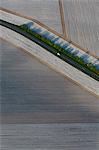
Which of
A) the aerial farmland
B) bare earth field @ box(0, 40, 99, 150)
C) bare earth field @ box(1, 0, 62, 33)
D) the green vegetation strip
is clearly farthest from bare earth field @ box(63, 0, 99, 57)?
bare earth field @ box(0, 40, 99, 150)

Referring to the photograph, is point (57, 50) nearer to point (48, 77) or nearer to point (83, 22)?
point (48, 77)

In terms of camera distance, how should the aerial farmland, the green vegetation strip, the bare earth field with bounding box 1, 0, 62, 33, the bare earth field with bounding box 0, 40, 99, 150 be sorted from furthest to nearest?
1. the bare earth field with bounding box 1, 0, 62, 33
2. the green vegetation strip
3. the aerial farmland
4. the bare earth field with bounding box 0, 40, 99, 150

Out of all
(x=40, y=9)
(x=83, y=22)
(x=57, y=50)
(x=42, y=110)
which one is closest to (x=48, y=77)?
(x=57, y=50)

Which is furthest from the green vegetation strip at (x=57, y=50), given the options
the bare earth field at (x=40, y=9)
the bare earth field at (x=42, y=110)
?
the bare earth field at (x=40, y=9)

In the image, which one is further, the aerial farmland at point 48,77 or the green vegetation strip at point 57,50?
the green vegetation strip at point 57,50

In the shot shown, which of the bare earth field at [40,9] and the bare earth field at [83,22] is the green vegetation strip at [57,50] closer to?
the bare earth field at [83,22]

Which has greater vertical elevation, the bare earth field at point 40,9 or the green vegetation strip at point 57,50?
the bare earth field at point 40,9

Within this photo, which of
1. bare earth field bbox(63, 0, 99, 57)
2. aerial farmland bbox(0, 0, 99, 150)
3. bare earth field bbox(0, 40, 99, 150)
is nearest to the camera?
bare earth field bbox(0, 40, 99, 150)

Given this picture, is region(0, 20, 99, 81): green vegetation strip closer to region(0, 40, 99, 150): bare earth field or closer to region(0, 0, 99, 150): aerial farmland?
region(0, 0, 99, 150): aerial farmland
